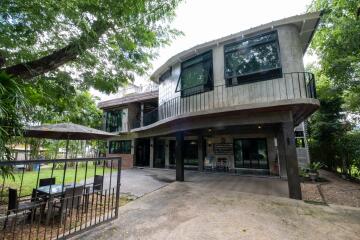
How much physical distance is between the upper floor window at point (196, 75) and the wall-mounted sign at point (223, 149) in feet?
21.3

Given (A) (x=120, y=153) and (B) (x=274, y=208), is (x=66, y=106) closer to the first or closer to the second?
(B) (x=274, y=208)

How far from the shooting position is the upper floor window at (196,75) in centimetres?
803

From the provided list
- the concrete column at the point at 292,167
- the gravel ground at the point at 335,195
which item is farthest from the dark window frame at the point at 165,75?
the gravel ground at the point at 335,195

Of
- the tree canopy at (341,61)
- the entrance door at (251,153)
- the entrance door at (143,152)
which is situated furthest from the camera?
the entrance door at (143,152)

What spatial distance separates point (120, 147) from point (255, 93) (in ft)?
45.6

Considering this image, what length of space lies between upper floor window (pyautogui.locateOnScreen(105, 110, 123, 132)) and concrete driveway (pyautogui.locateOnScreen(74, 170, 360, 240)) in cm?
1180

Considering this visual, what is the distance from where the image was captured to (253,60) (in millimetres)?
7059

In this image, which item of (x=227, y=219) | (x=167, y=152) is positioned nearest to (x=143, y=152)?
Answer: (x=167, y=152)

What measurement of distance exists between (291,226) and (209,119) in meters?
4.64

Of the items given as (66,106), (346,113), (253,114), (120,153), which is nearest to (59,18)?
(66,106)

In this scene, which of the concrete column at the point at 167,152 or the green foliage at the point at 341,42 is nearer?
the green foliage at the point at 341,42

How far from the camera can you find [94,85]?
6.49 m

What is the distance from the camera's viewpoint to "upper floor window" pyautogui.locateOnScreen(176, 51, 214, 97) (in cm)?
803

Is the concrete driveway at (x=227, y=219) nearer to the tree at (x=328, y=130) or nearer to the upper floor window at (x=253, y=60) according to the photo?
the upper floor window at (x=253, y=60)
